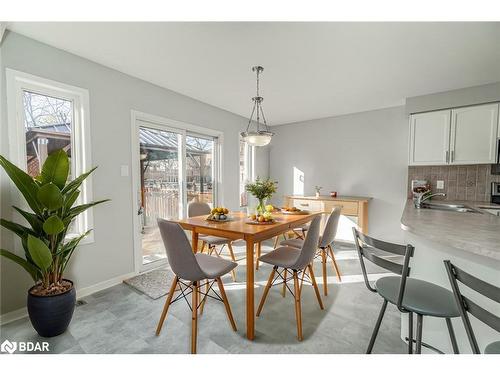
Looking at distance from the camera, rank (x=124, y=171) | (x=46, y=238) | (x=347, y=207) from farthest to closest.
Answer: (x=347, y=207)
(x=124, y=171)
(x=46, y=238)

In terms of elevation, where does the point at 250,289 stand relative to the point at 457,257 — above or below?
below

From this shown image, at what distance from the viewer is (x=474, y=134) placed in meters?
3.03

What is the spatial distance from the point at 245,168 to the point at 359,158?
2.17m

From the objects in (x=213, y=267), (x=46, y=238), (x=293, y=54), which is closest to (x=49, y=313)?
(x=46, y=238)

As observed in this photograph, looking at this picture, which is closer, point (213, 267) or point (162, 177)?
point (213, 267)

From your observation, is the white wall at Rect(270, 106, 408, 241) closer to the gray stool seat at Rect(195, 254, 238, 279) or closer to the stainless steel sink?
the stainless steel sink

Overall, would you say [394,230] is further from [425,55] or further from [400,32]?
[400,32]

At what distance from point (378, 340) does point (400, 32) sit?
7.87ft

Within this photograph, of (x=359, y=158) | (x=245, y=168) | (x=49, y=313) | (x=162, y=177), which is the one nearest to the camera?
(x=49, y=313)

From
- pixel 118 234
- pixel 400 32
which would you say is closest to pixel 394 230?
pixel 400 32

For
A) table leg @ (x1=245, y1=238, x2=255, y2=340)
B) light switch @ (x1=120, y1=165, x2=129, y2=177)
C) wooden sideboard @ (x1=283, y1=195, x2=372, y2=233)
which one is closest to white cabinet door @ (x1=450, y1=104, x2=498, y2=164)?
wooden sideboard @ (x1=283, y1=195, x2=372, y2=233)

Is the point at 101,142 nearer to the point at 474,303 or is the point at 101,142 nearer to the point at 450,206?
the point at 474,303

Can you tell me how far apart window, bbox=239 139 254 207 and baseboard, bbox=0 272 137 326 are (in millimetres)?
2487

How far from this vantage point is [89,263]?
2.46 m
